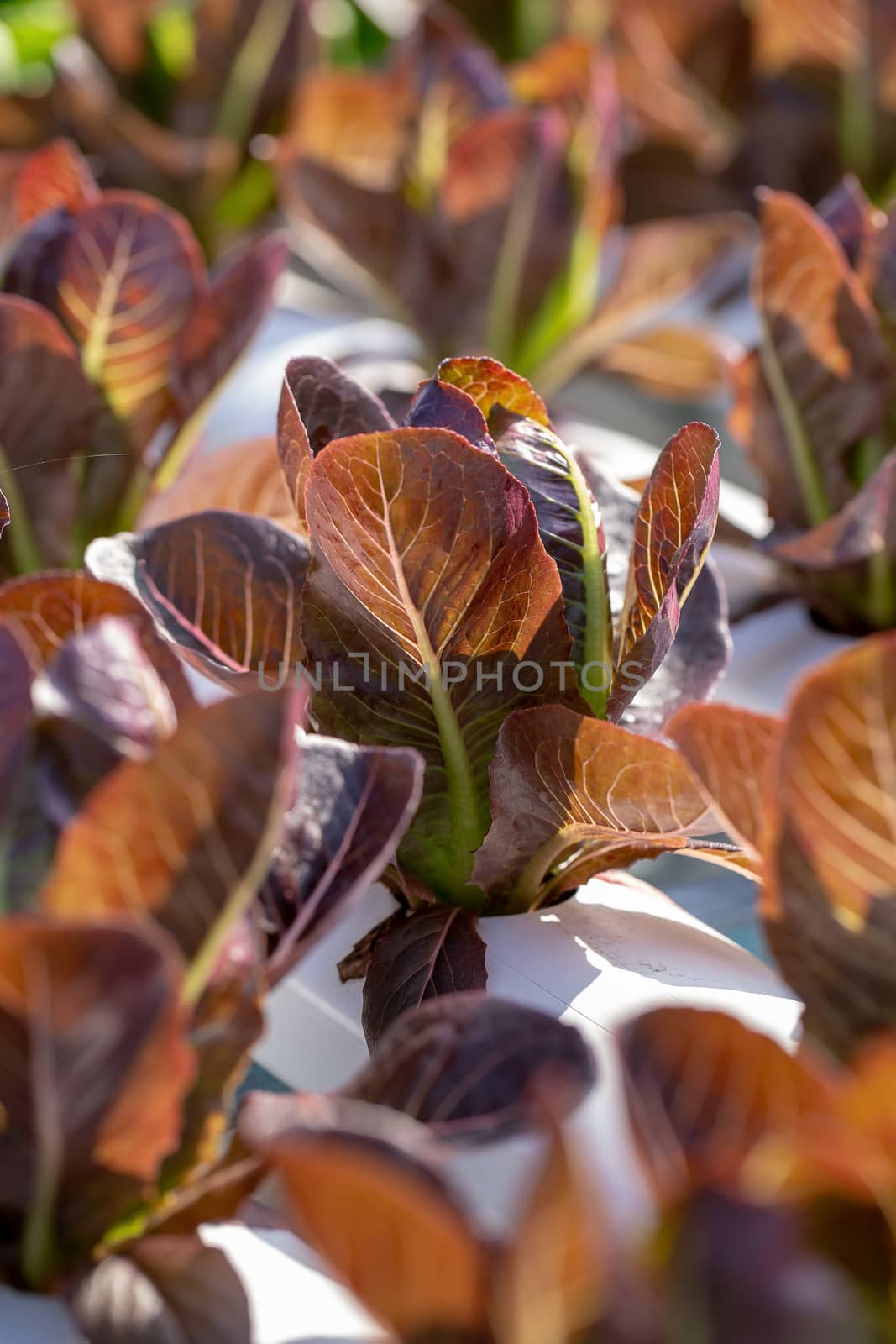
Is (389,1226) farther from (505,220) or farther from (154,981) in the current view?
(505,220)

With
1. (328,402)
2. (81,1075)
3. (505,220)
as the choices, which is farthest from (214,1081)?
(505,220)

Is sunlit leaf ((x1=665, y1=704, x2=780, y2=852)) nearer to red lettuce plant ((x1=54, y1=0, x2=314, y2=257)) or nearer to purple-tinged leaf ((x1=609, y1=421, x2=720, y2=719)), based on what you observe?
purple-tinged leaf ((x1=609, y1=421, x2=720, y2=719))

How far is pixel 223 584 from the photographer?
1.90 feet

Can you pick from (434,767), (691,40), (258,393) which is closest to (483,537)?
(434,767)

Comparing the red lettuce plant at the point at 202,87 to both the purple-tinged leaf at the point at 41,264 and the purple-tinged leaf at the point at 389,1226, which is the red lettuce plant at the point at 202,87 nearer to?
the purple-tinged leaf at the point at 41,264

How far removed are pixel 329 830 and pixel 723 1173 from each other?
0.61ft

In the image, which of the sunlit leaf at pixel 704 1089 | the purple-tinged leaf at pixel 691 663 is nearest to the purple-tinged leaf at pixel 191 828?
the sunlit leaf at pixel 704 1089

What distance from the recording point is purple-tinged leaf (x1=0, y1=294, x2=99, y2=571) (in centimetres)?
69

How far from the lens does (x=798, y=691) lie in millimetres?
378

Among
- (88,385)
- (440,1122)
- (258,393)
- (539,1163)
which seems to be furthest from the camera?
(258,393)

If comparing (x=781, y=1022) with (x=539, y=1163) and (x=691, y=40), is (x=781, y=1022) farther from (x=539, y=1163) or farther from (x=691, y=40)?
(x=691, y=40)

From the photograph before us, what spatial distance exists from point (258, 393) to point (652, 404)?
0.38 metres

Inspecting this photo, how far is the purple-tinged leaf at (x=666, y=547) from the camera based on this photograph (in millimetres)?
503

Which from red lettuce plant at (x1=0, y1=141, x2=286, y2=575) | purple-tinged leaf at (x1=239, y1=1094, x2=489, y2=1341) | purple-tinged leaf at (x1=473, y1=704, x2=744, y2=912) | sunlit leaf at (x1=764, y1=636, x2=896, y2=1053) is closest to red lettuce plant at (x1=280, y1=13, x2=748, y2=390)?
red lettuce plant at (x1=0, y1=141, x2=286, y2=575)
